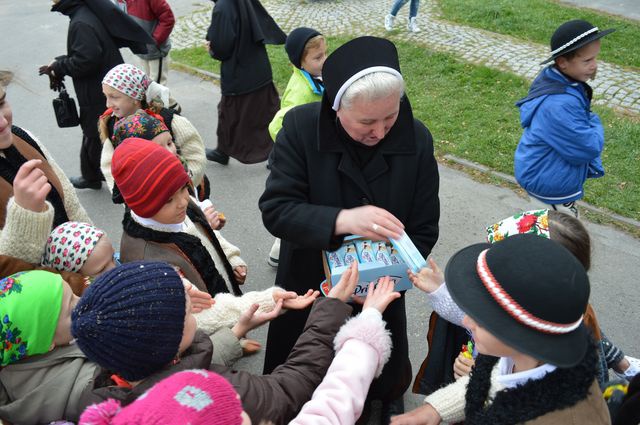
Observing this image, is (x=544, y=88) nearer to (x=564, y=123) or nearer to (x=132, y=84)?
(x=564, y=123)

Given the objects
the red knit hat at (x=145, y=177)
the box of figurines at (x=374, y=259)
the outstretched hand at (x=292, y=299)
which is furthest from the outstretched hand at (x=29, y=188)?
the box of figurines at (x=374, y=259)

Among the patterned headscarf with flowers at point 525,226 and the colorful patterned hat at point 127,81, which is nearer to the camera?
the patterned headscarf with flowers at point 525,226

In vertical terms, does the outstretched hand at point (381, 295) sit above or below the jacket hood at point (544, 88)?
below

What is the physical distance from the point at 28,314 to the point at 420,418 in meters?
1.51

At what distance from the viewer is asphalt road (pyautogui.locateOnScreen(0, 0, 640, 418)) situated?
151 inches

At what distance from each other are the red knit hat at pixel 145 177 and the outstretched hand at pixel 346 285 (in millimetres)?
922

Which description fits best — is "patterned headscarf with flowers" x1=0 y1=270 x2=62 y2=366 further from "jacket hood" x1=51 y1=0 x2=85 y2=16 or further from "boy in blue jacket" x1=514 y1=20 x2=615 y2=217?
"jacket hood" x1=51 y1=0 x2=85 y2=16

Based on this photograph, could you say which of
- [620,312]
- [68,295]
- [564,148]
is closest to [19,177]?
[68,295]

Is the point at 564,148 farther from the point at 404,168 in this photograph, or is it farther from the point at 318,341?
the point at 318,341

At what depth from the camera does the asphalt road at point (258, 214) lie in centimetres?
383

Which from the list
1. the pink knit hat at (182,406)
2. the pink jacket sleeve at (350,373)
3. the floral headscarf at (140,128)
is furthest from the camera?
the floral headscarf at (140,128)

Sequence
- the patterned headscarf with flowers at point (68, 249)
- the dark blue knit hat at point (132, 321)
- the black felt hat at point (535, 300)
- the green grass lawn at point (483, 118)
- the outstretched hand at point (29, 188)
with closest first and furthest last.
→ the black felt hat at point (535, 300) → the dark blue knit hat at point (132, 321) → the outstretched hand at point (29, 188) → the patterned headscarf with flowers at point (68, 249) → the green grass lawn at point (483, 118)

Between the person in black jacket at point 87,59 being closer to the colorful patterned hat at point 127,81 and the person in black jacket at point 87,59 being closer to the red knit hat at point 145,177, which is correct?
the colorful patterned hat at point 127,81

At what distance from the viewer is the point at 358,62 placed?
2.03m
